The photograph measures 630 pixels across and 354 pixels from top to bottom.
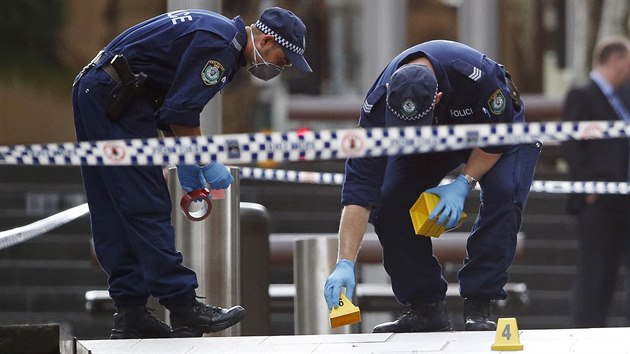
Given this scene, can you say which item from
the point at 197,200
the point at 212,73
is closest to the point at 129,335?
the point at 197,200

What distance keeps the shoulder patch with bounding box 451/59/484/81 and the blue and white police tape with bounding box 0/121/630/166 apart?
15.2 inches

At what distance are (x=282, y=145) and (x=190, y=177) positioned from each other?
667 mm

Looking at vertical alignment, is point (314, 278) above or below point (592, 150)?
below

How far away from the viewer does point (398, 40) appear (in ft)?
37.5

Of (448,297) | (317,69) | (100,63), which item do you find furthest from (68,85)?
(100,63)

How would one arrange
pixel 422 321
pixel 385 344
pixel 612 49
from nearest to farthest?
1. pixel 385 344
2. pixel 422 321
3. pixel 612 49

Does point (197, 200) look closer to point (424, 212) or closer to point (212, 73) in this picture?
point (212, 73)

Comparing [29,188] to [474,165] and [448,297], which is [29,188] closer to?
[448,297]

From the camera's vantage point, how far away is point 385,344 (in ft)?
19.9

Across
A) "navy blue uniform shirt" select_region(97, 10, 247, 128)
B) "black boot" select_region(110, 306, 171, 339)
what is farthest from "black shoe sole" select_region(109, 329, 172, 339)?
"navy blue uniform shirt" select_region(97, 10, 247, 128)

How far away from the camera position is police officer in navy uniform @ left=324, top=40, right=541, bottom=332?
6.75 m

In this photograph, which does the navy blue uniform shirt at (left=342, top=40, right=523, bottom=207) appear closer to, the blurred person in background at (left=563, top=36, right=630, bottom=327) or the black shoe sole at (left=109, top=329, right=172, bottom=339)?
the black shoe sole at (left=109, top=329, right=172, bottom=339)

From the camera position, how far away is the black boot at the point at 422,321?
7.10 metres

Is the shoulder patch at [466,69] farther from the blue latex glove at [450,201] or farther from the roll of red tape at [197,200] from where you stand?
the roll of red tape at [197,200]
